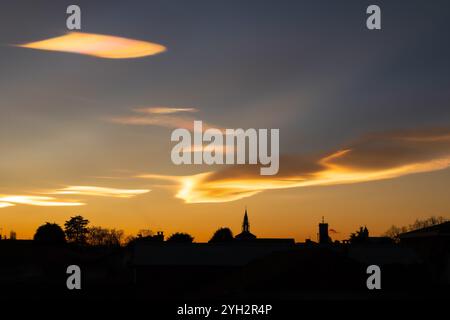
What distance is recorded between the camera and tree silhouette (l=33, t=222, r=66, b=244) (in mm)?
105900

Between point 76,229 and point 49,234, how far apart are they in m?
42.9

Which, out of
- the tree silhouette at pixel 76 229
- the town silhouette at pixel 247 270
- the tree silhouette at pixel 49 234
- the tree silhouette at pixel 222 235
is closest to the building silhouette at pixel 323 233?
the town silhouette at pixel 247 270

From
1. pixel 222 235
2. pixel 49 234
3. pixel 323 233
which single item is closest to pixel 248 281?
pixel 323 233

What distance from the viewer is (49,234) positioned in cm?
10694

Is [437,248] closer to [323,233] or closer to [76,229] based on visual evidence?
[323,233]

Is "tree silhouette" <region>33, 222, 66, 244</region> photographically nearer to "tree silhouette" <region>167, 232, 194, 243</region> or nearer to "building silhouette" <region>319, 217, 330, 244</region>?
"tree silhouette" <region>167, 232, 194, 243</region>

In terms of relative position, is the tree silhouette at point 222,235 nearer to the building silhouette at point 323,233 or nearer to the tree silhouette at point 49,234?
the tree silhouette at point 49,234

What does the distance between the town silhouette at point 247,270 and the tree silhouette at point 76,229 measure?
6000 centimetres

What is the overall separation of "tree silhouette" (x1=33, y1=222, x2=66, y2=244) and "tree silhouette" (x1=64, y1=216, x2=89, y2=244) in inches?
1551

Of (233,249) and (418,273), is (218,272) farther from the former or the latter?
(418,273)

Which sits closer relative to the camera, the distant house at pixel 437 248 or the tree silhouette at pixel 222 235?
the distant house at pixel 437 248

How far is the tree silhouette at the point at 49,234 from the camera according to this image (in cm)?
10590
